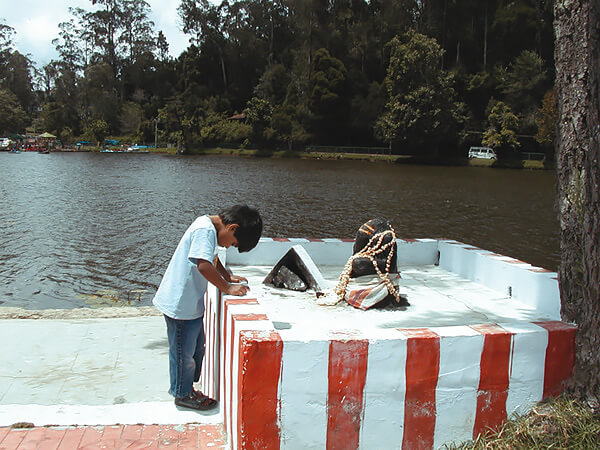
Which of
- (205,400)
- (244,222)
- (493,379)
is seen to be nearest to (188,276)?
(244,222)

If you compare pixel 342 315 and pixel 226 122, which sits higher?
pixel 226 122

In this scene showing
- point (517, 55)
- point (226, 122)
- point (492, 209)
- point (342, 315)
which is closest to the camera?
point (342, 315)

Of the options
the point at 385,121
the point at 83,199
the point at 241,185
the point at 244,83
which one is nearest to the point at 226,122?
the point at 244,83

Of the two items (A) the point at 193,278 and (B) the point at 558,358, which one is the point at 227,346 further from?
(B) the point at 558,358

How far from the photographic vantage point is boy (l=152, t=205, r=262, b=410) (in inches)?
145

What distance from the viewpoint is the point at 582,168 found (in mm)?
3596

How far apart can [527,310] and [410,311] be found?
3.65 feet

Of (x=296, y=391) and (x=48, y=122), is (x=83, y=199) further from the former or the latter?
(x=48, y=122)

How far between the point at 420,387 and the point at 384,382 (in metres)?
0.23

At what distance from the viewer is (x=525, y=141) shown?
5262 cm

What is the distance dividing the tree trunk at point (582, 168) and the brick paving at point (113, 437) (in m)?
2.32

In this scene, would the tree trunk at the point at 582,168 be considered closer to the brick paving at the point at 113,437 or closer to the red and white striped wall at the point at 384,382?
the red and white striped wall at the point at 384,382

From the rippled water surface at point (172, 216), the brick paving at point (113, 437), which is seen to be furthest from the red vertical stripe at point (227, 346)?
the rippled water surface at point (172, 216)

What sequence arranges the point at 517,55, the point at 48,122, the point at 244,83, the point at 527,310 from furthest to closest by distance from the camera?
the point at 48,122
the point at 244,83
the point at 517,55
the point at 527,310
